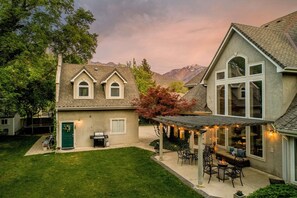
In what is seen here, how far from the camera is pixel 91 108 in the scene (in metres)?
17.6

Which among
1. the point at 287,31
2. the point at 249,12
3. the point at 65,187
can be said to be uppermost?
the point at 249,12

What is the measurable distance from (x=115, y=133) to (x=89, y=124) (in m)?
2.62

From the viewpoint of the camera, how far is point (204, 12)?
64.7 ft

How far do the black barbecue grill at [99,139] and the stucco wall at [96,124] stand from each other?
496 mm

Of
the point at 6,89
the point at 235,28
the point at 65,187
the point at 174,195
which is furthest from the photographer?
the point at 6,89

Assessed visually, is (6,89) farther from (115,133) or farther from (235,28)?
(235,28)

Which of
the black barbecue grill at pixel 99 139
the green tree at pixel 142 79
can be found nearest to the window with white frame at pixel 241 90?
the black barbecue grill at pixel 99 139

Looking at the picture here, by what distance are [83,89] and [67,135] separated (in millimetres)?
4410

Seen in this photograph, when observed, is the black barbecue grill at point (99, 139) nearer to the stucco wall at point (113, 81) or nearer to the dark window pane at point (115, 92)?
the stucco wall at point (113, 81)

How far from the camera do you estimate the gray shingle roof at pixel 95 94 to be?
57.2ft

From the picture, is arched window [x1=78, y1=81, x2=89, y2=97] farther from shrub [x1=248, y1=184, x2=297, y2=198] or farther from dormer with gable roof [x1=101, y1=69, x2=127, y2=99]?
shrub [x1=248, y1=184, x2=297, y2=198]

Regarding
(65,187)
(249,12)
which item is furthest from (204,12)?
(65,187)

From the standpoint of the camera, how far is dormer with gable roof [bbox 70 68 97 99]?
59.0ft

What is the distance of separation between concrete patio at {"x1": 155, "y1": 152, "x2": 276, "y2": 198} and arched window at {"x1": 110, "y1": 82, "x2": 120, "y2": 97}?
9144mm
